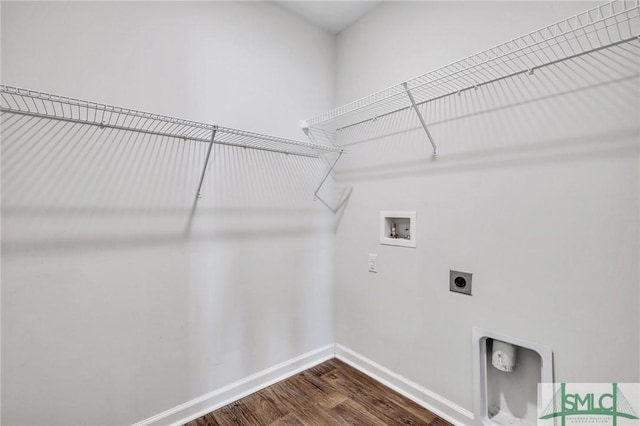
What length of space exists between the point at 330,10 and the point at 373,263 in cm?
178

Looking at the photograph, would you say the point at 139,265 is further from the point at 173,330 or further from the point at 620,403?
the point at 620,403

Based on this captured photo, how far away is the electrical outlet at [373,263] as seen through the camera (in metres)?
1.90

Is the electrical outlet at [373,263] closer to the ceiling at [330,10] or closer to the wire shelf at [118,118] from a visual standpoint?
the wire shelf at [118,118]

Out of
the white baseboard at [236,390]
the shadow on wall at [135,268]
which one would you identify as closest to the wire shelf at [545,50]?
the shadow on wall at [135,268]

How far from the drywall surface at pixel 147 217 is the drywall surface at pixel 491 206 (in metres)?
0.51

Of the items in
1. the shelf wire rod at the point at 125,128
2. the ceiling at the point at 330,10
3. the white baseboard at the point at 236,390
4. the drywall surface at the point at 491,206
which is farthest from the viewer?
the ceiling at the point at 330,10

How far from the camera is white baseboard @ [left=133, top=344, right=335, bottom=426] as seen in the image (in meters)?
1.48

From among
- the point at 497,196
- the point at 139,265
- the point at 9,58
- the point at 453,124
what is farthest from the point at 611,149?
the point at 9,58

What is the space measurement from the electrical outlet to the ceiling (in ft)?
5.56

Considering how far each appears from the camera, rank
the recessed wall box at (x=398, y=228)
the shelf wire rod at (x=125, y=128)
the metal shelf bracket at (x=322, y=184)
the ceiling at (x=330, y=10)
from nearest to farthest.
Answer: the shelf wire rod at (x=125, y=128), the recessed wall box at (x=398, y=228), the ceiling at (x=330, y=10), the metal shelf bracket at (x=322, y=184)

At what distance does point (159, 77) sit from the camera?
1.43 m

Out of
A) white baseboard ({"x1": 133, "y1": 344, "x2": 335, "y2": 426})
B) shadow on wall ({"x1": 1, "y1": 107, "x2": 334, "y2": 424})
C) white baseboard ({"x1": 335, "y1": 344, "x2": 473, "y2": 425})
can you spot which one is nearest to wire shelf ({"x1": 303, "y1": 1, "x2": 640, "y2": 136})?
shadow on wall ({"x1": 1, "y1": 107, "x2": 334, "y2": 424})

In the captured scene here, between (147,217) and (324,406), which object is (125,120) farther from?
(324,406)

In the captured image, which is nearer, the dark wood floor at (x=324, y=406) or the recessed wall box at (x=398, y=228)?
the dark wood floor at (x=324, y=406)
